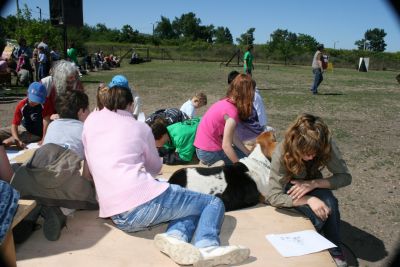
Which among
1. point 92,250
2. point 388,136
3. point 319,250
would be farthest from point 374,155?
point 92,250

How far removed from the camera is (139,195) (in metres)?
2.53

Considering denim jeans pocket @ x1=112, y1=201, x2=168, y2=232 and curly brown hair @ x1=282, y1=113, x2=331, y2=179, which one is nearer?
denim jeans pocket @ x1=112, y1=201, x2=168, y2=232

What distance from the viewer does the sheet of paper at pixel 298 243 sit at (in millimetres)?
2566

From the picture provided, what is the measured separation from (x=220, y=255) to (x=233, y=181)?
1052 mm

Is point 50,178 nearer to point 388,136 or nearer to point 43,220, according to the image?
point 43,220

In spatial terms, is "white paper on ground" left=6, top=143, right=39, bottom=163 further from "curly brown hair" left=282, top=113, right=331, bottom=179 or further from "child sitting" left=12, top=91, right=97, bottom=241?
"curly brown hair" left=282, top=113, right=331, bottom=179

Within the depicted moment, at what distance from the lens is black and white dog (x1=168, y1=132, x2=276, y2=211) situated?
126 inches

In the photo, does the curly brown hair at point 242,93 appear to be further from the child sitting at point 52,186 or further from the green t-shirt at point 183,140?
the child sitting at point 52,186

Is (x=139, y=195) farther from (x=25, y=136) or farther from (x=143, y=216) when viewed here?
(x=25, y=136)

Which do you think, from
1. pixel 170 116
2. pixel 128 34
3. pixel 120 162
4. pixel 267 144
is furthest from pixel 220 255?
pixel 128 34

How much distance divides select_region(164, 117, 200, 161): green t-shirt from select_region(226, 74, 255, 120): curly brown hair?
758 mm

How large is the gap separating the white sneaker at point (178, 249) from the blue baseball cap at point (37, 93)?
9.42ft

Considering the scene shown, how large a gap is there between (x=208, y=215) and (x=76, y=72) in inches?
127

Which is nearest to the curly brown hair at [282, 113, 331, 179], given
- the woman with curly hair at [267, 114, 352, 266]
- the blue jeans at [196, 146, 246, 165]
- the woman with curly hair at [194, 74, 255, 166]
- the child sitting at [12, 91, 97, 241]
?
the woman with curly hair at [267, 114, 352, 266]
